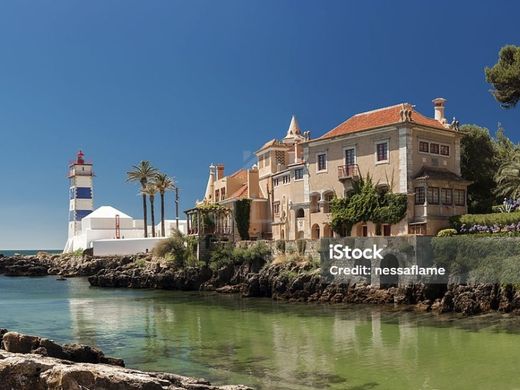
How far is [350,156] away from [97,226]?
5253cm

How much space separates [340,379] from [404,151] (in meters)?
29.1

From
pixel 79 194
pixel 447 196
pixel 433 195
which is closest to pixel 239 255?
pixel 433 195

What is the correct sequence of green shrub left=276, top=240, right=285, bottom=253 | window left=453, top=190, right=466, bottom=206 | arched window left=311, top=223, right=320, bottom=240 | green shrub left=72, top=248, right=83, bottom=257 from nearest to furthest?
1. window left=453, top=190, right=466, bottom=206
2. green shrub left=276, top=240, right=285, bottom=253
3. arched window left=311, top=223, right=320, bottom=240
4. green shrub left=72, top=248, right=83, bottom=257

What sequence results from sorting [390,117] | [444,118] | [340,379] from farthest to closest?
1. [444,118]
2. [390,117]
3. [340,379]

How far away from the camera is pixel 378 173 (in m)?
46.2

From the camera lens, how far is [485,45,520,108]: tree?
3997 centimetres

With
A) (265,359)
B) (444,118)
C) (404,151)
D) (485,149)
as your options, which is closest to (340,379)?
(265,359)

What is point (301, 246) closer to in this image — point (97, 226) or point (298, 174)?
point (298, 174)

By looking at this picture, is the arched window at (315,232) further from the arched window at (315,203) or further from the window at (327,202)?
the window at (327,202)

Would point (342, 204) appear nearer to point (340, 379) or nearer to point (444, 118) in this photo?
→ point (444, 118)

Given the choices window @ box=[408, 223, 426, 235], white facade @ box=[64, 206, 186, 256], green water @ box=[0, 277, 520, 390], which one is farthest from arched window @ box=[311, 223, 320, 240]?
white facade @ box=[64, 206, 186, 256]

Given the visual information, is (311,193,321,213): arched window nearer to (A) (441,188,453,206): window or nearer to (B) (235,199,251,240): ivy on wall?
(A) (441,188,453,206): window

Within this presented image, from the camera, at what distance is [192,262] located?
56.8m

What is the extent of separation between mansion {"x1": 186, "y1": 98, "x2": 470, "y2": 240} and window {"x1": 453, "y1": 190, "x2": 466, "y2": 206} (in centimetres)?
8
